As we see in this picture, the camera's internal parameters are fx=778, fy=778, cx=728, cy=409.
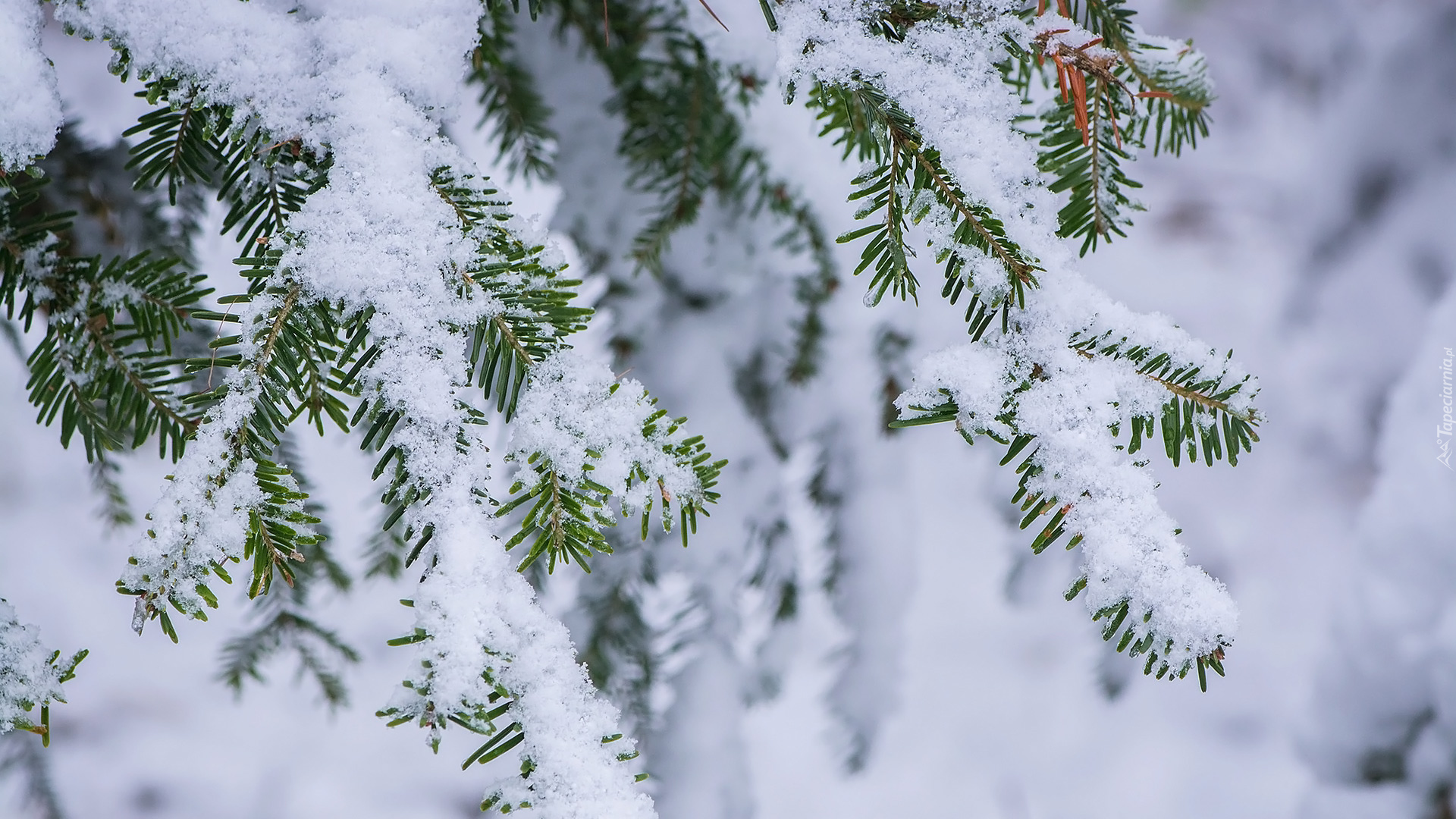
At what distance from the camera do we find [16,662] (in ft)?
1.61

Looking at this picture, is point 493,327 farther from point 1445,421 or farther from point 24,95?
point 1445,421

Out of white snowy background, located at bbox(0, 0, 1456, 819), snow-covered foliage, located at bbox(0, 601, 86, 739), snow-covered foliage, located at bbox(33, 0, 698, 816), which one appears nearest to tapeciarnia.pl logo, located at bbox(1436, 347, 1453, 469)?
white snowy background, located at bbox(0, 0, 1456, 819)

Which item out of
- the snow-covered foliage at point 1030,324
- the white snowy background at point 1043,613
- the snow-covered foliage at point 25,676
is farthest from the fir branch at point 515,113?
the white snowy background at point 1043,613

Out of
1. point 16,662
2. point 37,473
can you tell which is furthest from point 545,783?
point 37,473

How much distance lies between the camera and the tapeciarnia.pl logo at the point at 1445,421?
1.50m

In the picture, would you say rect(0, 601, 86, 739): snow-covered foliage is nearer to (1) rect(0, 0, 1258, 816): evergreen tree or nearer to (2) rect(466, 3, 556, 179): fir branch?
(1) rect(0, 0, 1258, 816): evergreen tree

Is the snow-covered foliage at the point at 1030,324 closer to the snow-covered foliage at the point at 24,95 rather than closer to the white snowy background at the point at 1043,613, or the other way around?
the snow-covered foliage at the point at 24,95

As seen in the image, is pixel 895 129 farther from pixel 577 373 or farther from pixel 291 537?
pixel 291 537

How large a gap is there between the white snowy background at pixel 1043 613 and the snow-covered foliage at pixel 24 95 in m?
1.31

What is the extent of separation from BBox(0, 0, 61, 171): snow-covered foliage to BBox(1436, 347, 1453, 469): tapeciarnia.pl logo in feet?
6.85

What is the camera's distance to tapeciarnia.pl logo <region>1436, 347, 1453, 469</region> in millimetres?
1495

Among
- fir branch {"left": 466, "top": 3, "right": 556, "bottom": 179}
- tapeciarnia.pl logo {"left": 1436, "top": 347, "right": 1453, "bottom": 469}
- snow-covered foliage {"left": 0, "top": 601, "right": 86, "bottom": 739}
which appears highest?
tapeciarnia.pl logo {"left": 1436, "top": 347, "right": 1453, "bottom": 469}

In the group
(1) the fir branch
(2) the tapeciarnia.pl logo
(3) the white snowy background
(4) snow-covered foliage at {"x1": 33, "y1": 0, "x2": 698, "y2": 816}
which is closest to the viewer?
(4) snow-covered foliage at {"x1": 33, "y1": 0, "x2": 698, "y2": 816}

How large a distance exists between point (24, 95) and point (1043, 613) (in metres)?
3.34
